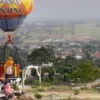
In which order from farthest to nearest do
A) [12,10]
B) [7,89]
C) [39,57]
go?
[39,57], [12,10], [7,89]

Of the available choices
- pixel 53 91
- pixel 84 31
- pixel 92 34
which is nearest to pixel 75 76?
pixel 53 91

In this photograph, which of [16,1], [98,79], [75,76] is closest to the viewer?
[16,1]

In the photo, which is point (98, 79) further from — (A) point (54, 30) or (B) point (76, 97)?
(A) point (54, 30)

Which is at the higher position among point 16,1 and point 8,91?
point 16,1

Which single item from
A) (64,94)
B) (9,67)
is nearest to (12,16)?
(9,67)

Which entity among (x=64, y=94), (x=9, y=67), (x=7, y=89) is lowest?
(x=64, y=94)

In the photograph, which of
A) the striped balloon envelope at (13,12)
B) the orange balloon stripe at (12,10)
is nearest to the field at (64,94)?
the striped balloon envelope at (13,12)

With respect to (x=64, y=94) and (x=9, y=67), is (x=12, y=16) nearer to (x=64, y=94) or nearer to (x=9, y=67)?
(x=9, y=67)

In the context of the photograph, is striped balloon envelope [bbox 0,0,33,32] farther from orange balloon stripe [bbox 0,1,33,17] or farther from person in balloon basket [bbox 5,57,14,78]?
person in balloon basket [bbox 5,57,14,78]

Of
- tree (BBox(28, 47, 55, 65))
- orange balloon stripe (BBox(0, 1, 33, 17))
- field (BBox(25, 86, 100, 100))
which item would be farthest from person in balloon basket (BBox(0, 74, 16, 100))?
tree (BBox(28, 47, 55, 65))
